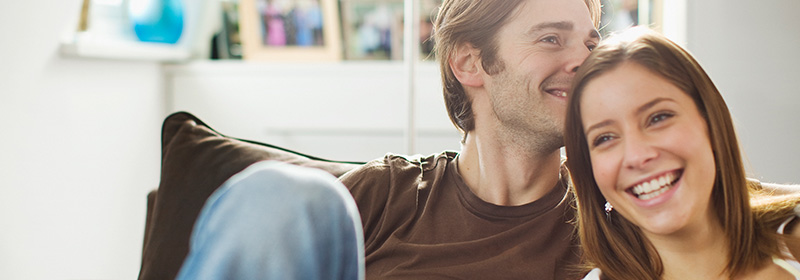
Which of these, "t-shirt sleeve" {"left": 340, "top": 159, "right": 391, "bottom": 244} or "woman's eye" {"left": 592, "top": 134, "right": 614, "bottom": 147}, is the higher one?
"woman's eye" {"left": 592, "top": 134, "right": 614, "bottom": 147}

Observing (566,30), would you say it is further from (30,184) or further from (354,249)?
(30,184)

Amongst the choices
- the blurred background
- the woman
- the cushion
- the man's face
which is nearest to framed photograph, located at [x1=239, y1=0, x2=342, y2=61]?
the blurred background

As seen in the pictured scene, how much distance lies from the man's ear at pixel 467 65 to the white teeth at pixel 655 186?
0.36 meters

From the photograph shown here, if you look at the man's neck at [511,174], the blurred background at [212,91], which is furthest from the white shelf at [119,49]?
the man's neck at [511,174]

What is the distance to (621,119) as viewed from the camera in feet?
2.76

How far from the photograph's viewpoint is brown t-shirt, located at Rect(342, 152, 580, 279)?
951 millimetres

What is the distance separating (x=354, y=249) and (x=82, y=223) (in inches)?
51.4

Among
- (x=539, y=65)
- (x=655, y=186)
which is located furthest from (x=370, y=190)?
(x=655, y=186)

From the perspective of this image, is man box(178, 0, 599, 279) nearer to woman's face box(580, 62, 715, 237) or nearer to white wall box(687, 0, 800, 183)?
woman's face box(580, 62, 715, 237)

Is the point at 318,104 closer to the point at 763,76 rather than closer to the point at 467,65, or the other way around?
the point at 467,65

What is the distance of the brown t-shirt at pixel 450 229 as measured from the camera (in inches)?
37.4

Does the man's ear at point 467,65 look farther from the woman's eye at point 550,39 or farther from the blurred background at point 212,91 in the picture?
the blurred background at point 212,91

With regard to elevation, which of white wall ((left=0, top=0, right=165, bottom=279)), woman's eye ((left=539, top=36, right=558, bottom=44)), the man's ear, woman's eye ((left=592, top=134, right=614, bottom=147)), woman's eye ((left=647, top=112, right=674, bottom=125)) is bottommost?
white wall ((left=0, top=0, right=165, bottom=279))

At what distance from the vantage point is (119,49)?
2055mm
